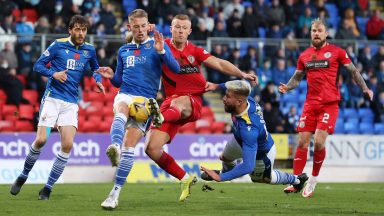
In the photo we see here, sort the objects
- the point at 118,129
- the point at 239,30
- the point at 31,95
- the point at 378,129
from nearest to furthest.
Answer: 1. the point at 118,129
2. the point at 31,95
3. the point at 378,129
4. the point at 239,30

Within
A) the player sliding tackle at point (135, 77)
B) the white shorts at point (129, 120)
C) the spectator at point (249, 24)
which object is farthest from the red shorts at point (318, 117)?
the spectator at point (249, 24)

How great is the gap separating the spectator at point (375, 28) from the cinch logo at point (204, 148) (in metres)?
9.19

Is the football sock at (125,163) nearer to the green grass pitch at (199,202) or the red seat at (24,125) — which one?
the green grass pitch at (199,202)

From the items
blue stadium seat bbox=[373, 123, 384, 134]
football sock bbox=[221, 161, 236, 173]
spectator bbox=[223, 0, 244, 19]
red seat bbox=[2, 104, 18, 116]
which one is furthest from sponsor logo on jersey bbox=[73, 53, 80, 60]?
spectator bbox=[223, 0, 244, 19]

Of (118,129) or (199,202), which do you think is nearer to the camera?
(118,129)

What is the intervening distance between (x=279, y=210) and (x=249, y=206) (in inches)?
29.7

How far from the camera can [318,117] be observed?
15.3 m

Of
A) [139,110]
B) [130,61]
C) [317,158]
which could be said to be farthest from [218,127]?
[139,110]

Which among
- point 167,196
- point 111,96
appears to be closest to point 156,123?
point 167,196

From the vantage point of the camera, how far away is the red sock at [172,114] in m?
12.2

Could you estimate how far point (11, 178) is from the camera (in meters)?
19.5

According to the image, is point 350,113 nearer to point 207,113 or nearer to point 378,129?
point 378,129

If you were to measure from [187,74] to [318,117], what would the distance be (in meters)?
3.41

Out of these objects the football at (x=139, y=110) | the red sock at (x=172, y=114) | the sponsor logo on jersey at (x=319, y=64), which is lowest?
the sponsor logo on jersey at (x=319, y=64)
